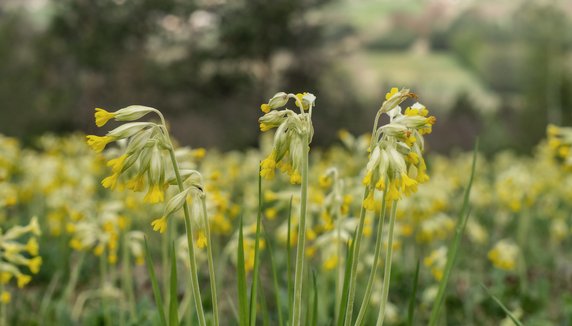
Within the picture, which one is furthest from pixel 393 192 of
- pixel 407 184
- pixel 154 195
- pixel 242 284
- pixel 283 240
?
pixel 283 240

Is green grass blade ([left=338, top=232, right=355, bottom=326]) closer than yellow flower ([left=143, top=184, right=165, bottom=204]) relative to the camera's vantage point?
No

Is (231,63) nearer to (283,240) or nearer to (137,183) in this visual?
(283,240)

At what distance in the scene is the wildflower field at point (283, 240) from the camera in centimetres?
189

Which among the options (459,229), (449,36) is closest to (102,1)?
(449,36)

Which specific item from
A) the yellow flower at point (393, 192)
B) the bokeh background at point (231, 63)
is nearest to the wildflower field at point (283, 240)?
the yellow flower at point (393, 192)

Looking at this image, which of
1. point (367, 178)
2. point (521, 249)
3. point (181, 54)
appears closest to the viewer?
point (367, 178)

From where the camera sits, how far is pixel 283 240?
5.23 metres

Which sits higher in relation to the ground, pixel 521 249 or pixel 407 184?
pixel 407 184

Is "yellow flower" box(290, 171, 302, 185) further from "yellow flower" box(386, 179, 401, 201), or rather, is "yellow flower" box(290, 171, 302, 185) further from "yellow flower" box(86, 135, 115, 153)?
"yellow flower" box(86, 135, 115, 153)

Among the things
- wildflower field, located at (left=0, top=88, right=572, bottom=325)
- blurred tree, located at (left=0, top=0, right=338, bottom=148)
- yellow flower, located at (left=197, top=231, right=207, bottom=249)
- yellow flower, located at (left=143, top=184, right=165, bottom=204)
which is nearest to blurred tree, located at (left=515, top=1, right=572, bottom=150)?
blurred tree, located at (left=0, top=0, right=338, bottom=148)

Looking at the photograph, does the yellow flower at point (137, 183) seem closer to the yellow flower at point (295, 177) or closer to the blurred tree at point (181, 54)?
the yellow flower at point (295, 177)

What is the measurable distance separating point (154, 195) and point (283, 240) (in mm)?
3392

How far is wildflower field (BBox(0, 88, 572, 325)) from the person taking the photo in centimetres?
189

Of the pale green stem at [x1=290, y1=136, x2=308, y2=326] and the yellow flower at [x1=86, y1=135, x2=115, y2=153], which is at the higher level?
the yellow flower at [x1=86, y1=135, x2=115, y2=153]
